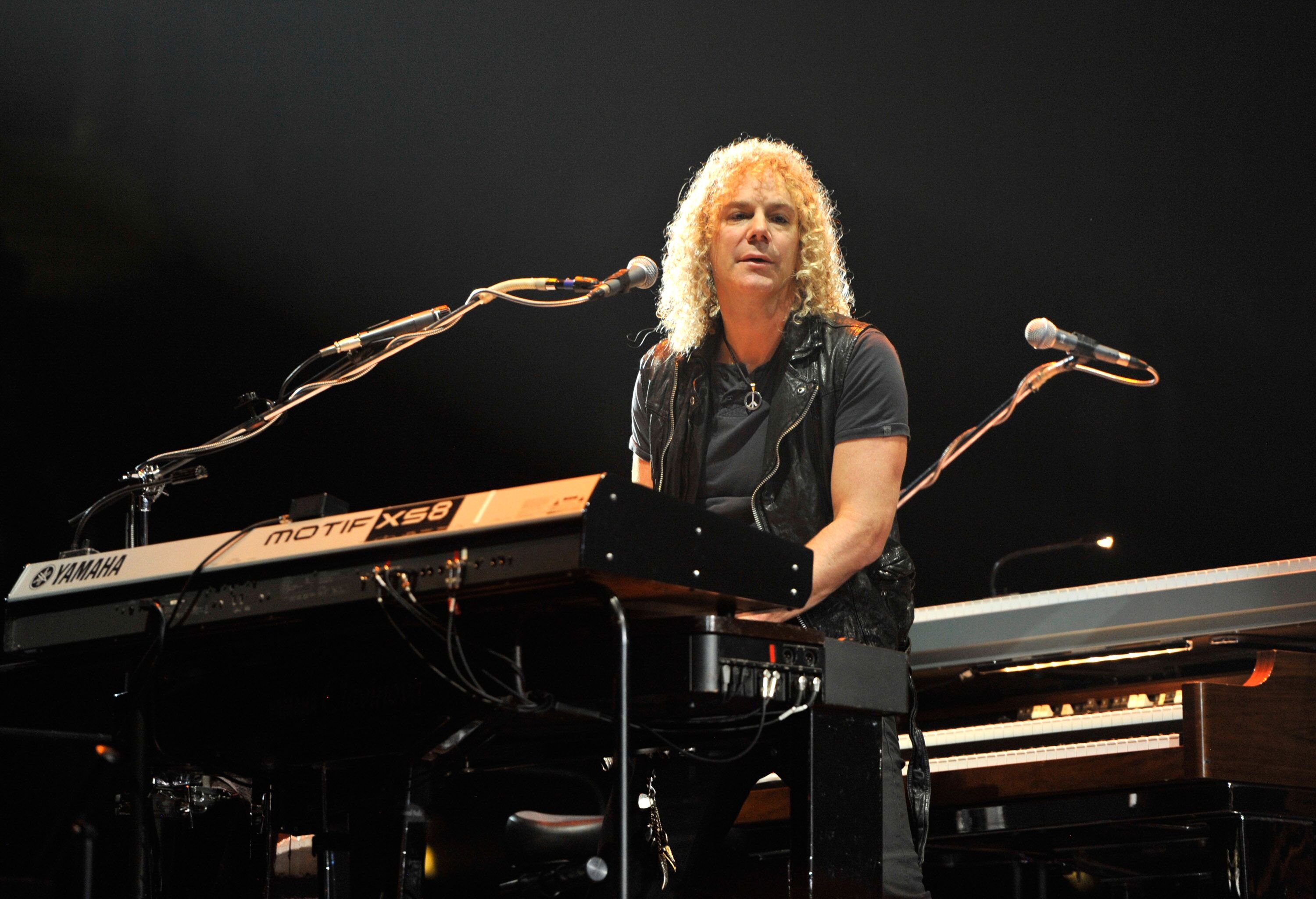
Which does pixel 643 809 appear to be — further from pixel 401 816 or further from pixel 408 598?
pixel 408 598

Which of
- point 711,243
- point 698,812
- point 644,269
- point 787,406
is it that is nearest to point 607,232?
point 711,243

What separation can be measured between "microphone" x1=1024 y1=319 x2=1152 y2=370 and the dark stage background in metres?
1.36

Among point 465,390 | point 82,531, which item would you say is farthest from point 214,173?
point 82,531

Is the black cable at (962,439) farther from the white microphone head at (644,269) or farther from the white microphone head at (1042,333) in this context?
the white microphone head at (644,269)

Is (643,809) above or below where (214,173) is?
below

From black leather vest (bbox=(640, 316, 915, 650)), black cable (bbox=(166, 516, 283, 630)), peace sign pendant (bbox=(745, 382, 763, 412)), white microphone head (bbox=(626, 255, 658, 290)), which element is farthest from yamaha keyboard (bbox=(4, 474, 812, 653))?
white microphone head (bbox=(626, 255, 658, 290))

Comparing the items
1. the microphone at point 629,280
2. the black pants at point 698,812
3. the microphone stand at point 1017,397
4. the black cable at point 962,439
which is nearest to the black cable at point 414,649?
the black pants at point 698,812

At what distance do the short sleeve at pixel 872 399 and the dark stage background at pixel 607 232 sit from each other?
7.09 feet

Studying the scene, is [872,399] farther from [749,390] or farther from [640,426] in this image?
[640,426]

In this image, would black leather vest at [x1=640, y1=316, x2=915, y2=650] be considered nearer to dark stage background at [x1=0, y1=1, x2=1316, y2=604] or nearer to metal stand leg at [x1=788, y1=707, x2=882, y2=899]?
metal stand leg at [x1=788, y1=707, x2=882, y2=899]

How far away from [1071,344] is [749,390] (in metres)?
0.79

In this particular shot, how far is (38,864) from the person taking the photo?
6.06 feet

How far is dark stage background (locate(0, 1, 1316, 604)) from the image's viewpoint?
375 cm

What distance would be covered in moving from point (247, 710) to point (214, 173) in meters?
2.61
